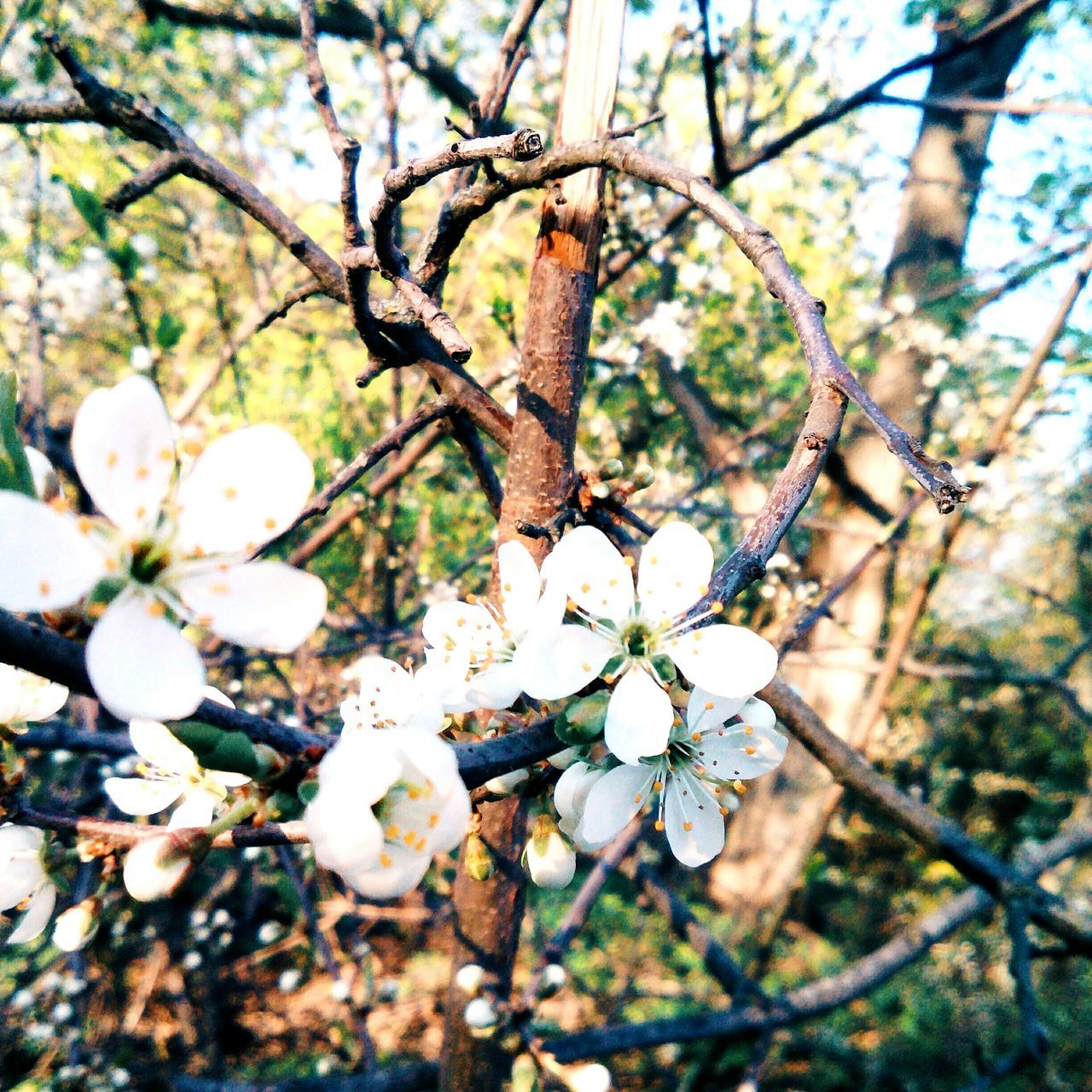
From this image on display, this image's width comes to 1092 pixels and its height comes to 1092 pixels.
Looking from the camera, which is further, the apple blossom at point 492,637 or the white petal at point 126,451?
the apple blossom at point 492,637

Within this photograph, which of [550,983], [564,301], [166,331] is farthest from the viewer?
[166,331]

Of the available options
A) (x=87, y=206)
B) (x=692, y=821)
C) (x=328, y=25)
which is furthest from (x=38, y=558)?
(x=328, y=25)

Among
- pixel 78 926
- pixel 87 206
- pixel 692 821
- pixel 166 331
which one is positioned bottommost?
pixel 78 926

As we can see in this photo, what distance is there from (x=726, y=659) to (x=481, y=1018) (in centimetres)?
102

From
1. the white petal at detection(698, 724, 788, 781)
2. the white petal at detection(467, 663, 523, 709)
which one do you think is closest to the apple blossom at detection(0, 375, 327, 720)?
the white petal at detection(467, 663, 523, 709)

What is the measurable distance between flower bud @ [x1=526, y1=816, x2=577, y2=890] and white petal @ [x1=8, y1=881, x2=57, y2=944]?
59cm

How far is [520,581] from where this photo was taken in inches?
36.3

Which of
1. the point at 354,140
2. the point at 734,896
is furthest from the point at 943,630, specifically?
the point at 354,140

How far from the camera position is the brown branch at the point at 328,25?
2643 mm

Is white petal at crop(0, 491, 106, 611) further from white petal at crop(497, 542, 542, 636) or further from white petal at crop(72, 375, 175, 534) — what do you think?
white petal at crop(497, 542, 542, 636)

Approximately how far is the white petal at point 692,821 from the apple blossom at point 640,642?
0.77ft

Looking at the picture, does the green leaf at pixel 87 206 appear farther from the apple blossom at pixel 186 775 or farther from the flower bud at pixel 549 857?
the flower bud at pixel 549 857

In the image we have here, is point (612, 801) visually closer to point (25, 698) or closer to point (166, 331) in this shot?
point (25, 698)

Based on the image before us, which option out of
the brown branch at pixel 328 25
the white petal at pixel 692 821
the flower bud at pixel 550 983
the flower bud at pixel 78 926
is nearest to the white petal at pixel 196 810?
the flower bud at pixel 78 926
